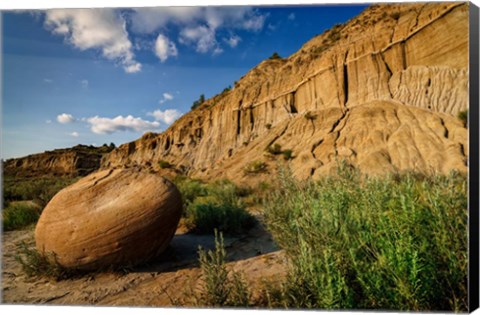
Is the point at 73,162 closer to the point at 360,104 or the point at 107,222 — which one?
the point at 360,104

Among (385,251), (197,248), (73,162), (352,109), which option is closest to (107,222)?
(197,248)

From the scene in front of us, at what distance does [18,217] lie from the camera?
719cm

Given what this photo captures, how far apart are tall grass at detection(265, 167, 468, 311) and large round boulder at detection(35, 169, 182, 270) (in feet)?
6.93

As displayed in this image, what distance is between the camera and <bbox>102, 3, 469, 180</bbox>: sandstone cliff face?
10288mm

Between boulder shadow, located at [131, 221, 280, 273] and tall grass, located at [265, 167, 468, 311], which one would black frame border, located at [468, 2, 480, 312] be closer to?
tall grass, located at [265, 167, 468, 311]

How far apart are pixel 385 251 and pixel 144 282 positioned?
276cm

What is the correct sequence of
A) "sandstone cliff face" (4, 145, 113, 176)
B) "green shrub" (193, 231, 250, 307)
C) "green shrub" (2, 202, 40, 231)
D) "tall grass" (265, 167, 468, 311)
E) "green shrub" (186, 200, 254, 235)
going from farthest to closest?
"sandstone cliff face" (4, 145, 113, 176), "green shrub" (2, 202, 40, 231), "green shrub" (186, 200, 254, 235), "green shrub" (193, 231, 250, 307), "tall grass" (265, 167, 468, 311)

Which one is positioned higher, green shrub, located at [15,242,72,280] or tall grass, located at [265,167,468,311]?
tall grass, located at [265,167,468,311]

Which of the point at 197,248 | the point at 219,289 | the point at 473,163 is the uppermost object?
the point at 473,163

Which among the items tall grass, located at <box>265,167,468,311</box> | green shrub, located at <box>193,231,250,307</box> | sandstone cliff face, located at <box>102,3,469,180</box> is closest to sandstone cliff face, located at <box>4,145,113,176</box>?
sandstone cliff face, located at <box>102,3,469,180</box>

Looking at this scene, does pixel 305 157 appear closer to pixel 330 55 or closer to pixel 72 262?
pixel 330 55

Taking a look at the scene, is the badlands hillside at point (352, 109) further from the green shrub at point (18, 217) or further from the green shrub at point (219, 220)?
the green shrub at point (219, 220)

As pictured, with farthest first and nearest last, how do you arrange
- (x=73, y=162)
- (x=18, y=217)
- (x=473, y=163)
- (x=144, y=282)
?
1. (x=73, y=162)
2. (x=18, y=217)
3. (x=144, y=282)
4. (x=473, y=163)

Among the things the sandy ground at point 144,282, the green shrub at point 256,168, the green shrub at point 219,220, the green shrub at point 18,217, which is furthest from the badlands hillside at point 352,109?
the sandy ground at point 144,282
